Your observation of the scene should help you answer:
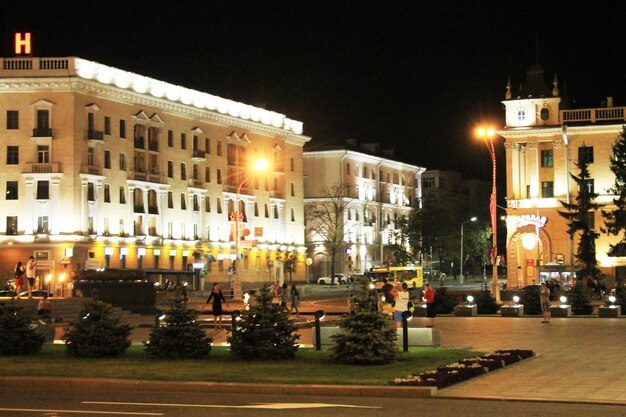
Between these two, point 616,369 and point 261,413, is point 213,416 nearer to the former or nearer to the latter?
point 261,413

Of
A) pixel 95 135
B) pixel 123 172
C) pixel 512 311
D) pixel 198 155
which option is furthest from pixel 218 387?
pixel 198 155

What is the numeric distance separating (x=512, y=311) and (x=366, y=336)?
2528cm

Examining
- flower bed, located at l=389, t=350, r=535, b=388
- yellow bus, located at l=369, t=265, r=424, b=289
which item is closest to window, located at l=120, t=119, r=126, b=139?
yellow bus, located at l=369, t=265, r=424, b=289

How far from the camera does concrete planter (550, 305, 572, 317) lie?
4738 cm

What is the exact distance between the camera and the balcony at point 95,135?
85319 mm

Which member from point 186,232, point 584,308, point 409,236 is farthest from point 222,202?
point 584,308

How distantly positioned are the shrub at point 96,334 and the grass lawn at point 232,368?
0.31 metres

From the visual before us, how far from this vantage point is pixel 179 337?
83.5 ft

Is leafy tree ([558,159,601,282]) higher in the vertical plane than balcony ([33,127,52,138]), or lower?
lower

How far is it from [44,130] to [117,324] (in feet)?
197

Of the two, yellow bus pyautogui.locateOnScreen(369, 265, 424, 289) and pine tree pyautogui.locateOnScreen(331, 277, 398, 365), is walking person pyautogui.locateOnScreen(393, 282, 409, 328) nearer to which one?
pine tree pyautogui.locateOnScreen(331, 277, 398, 365)

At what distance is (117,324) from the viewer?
2686 centimetres

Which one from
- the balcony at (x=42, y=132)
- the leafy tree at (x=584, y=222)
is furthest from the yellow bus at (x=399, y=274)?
the balcony at (x=42, y=132)

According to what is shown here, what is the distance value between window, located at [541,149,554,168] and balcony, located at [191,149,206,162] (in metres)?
30.3
